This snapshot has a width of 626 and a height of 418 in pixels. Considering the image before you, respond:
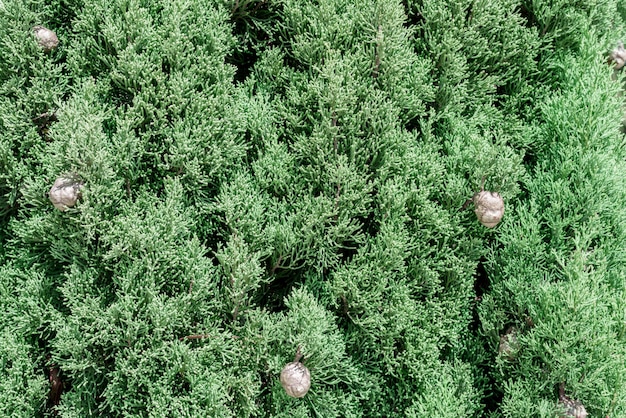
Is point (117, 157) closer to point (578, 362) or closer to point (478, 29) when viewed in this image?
point (478, 29)

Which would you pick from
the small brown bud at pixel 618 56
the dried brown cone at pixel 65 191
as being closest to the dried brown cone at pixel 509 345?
the small brown bud at pixel 618 56

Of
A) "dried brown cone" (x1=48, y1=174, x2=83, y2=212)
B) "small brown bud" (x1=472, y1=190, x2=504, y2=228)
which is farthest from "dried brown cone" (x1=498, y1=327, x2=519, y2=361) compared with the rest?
"dried brown cone" (x1=48, y1=174, x2=83, y2=212)

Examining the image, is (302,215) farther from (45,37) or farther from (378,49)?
(45,37)

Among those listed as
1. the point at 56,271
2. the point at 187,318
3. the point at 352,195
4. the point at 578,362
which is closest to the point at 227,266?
the point at 187,318

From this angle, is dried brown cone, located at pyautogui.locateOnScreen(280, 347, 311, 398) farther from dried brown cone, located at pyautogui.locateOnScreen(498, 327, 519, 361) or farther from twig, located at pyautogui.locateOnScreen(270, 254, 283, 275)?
dried brown cone, located at pyautogui.locateOnScreen(498, 327, 519, 361)

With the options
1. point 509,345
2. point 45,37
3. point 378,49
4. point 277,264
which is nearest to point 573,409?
point 509,345

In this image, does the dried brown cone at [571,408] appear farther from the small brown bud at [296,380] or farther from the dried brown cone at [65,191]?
the dried brown cone at [65,191]
